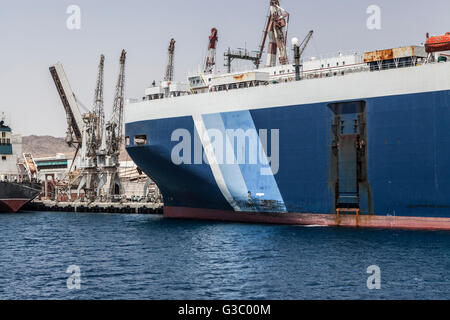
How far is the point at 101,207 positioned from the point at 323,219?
132ft

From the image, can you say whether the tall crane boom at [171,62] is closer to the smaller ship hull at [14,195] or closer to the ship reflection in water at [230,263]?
the smaller ship hull at [14,195]

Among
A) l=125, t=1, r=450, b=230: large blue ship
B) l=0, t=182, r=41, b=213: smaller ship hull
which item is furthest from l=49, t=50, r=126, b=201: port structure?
l=125, t=1, r=450, b=230: large blue ship

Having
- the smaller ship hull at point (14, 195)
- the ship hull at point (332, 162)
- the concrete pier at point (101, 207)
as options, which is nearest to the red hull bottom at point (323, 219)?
the ship hull at point (332, 162)

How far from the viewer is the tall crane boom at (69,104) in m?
83.1

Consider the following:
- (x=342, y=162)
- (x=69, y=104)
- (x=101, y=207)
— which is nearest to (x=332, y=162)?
(x=342, y=162)

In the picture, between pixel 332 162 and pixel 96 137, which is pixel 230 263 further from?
pixel 96 137

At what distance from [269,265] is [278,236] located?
991cm

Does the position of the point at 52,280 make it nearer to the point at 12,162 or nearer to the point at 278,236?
the point at 278,236

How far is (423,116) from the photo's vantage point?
39.3m

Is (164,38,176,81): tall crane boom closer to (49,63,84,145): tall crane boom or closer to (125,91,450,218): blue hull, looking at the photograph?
(49,63,84,145): tall crane boom

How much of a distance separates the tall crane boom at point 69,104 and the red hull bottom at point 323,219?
37311 millimetres

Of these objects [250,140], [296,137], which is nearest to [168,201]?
[250,140]

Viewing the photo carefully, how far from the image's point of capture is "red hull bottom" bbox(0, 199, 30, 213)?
7562cm

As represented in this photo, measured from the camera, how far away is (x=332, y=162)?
43.0 meters
